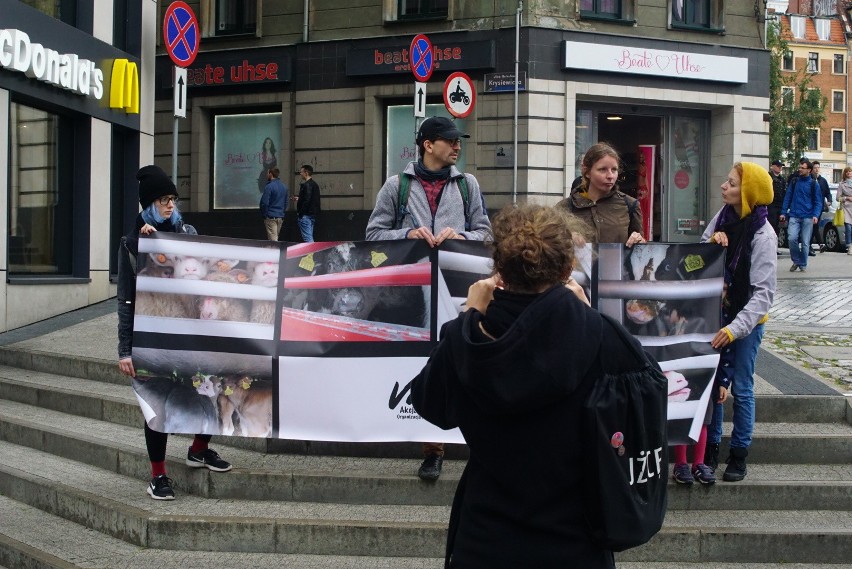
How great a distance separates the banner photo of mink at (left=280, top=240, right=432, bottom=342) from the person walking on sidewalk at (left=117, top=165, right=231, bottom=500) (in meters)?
0.81

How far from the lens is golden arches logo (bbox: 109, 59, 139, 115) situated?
14.0 meters

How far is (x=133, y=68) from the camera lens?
1433 cm

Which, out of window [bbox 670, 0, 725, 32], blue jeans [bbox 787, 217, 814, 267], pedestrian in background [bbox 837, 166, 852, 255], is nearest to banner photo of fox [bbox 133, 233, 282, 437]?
blue jeans [bbox 787, 217, 814, 267]

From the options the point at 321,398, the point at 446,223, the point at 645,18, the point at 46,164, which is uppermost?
the point at 645,18

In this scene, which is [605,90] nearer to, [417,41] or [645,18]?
[645,18]

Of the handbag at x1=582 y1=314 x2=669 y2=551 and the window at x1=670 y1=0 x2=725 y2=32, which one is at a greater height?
the window at x1=670 y1=0 x2=725 y2=32

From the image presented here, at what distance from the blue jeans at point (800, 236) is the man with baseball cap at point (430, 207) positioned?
12.9 metres

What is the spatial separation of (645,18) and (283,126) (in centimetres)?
806

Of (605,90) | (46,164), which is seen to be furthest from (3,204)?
(605,90)

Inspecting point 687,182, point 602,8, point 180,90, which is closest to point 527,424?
point 180,90

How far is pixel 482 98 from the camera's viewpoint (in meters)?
21.5

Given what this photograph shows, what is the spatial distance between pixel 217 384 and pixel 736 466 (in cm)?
315

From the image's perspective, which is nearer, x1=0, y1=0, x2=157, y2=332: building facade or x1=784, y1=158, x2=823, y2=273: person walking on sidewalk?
x1=0, y1=0, x2=157, y2=332: building facade

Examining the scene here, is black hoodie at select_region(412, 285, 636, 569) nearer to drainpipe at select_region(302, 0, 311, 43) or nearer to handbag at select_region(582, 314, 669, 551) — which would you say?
handbag at select_region(582, 314, 669, 551)
